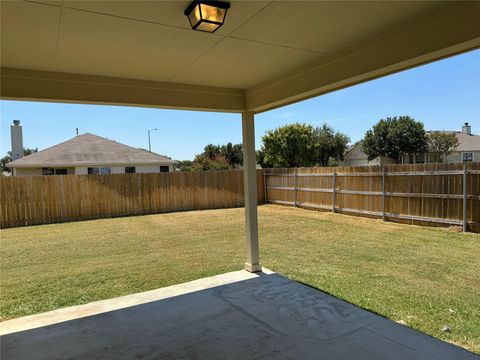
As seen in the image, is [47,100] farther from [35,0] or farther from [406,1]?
[406,1]

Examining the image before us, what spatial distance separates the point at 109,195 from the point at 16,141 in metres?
12.5

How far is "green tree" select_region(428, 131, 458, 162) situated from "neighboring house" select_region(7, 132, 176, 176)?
842 inches

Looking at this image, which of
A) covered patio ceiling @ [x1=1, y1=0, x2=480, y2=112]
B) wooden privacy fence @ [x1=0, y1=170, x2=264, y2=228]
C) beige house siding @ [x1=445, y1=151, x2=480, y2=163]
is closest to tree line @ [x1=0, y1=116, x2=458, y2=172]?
beige house siding @ [x1=445, y1=151, x2=480, y2=163]

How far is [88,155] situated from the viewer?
1856 cm

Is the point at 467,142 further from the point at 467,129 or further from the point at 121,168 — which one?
the point at 121,168

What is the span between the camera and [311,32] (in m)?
2.62

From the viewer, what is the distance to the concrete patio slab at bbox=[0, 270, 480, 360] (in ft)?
8.80

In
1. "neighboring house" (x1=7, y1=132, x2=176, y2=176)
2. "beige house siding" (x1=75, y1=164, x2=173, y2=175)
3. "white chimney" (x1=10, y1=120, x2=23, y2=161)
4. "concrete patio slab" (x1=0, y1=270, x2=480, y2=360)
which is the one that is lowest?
"concrete patio slab" (x1=0, y1=270, x2=480, y2=360)

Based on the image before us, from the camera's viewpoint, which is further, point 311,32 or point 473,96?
point 473,96

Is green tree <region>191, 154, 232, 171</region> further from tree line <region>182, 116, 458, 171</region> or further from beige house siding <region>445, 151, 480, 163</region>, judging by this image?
beige house siding <region>445, 151, 480, 163</region>

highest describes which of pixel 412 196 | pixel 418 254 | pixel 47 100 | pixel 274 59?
pixel 274 59

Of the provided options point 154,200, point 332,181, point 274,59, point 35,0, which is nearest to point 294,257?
point 274,59

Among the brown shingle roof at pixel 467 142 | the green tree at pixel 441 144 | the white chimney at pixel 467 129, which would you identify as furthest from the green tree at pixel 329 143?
the white chimney at pixel 467 129

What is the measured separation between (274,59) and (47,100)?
2263mm
